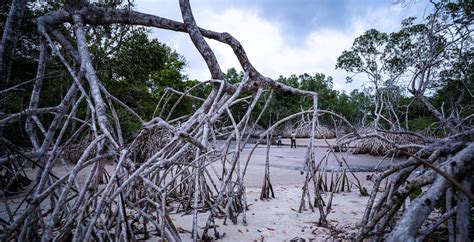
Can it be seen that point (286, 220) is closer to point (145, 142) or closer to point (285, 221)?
point (285, 221)

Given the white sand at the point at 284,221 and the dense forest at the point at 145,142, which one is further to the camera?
the white sand at the point at 284,221

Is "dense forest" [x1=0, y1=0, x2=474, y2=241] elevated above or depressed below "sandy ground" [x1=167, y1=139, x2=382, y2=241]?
above

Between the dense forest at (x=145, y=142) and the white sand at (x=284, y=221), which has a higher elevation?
the dense forest at (x=145, y=142)

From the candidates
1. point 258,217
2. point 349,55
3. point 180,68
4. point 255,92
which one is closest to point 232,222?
point 258,217

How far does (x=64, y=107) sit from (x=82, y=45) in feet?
1.56

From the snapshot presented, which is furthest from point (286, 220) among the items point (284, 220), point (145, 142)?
point (145, 142)

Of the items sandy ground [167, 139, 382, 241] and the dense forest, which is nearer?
the dense forest

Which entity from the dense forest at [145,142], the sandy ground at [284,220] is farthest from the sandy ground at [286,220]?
the dense forest at [145,142]

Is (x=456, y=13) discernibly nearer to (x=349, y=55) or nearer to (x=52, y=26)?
(x=349, y=55)

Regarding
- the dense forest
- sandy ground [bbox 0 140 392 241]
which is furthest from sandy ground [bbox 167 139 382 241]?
the dense forest

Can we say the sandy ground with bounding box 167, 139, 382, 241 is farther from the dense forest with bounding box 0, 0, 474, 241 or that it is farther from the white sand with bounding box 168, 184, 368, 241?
the dense forest with bounding box 0, 0, 474, 241

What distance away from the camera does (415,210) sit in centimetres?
74

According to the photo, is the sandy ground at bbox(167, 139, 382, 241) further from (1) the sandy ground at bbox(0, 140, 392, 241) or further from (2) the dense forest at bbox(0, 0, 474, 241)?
(2) the dense forest at bbox(0, 0, 474, 241)

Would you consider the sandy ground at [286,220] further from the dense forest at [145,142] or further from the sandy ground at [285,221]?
the dense forest at [145,142]
